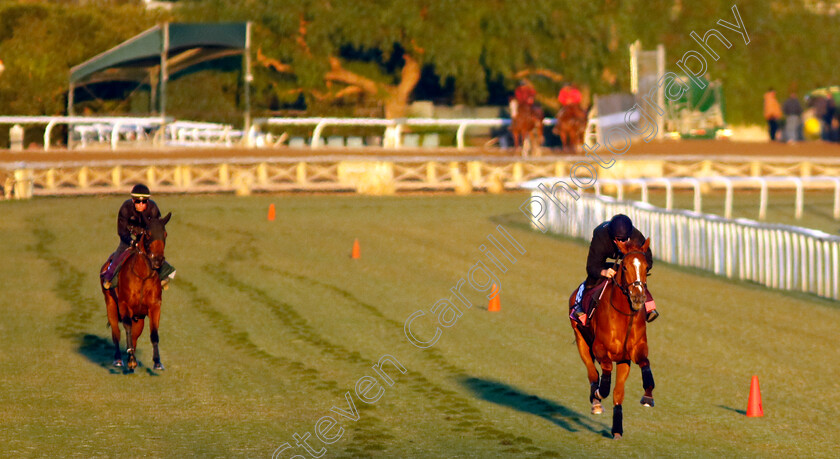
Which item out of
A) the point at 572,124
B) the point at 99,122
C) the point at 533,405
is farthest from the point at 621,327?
the point at 99,122

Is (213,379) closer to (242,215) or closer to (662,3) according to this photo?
(242,215)

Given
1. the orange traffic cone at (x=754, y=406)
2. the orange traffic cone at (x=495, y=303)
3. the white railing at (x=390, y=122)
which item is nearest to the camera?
the orange traffic cone at (x=754, y=406)

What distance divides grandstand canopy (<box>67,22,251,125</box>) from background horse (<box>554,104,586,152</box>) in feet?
30.2

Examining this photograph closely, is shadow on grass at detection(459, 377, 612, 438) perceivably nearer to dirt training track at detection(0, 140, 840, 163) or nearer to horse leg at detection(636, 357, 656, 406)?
horse leg at detection(636, 357, 656, 406)

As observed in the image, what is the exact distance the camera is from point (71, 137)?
39.4 meters

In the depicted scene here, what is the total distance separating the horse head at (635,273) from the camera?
29.4 feet

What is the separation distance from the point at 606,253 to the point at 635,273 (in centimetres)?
70

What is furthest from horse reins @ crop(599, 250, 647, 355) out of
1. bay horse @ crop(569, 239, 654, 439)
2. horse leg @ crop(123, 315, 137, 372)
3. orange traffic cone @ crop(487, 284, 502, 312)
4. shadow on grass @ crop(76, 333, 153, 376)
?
orange traffic cone @ crop(487, 284, 502, 312)

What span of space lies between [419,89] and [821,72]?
1934cm

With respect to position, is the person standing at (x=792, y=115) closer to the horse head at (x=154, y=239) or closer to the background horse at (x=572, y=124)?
the background horse at (x=572, y=124)

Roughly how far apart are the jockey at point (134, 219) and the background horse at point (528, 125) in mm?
25990

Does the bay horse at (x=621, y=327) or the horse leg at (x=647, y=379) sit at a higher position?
the bay horse at (x=621, y=327)

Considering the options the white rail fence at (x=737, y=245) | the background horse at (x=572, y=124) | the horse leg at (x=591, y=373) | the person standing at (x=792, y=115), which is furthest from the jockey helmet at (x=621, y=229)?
the person standing at (x=792, y=115)

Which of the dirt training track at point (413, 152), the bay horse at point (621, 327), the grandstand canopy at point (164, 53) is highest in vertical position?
the grandstand canopy at point (164, 53)
